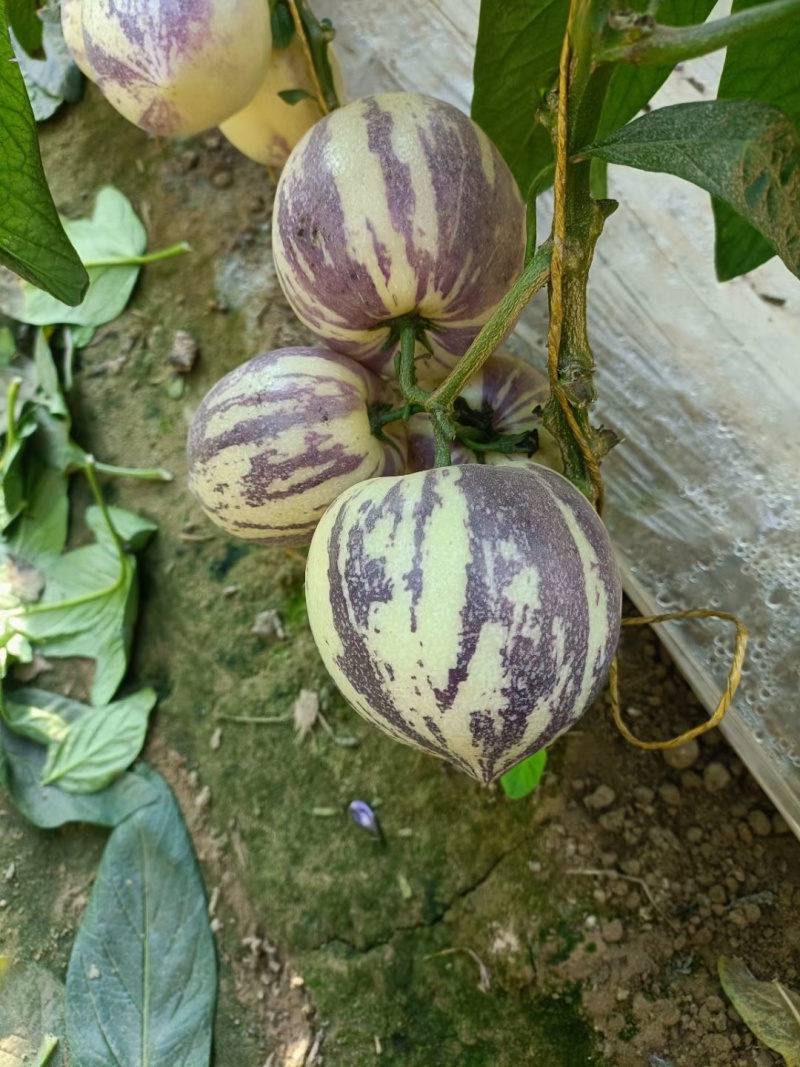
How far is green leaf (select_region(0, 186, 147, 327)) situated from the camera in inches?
43.9

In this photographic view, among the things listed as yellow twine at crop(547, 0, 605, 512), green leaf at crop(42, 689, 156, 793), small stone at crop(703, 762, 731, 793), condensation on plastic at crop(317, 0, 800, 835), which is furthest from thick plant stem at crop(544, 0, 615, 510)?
green leaf at crop(42, 689, 156, 793)

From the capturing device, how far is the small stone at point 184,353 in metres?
1.07

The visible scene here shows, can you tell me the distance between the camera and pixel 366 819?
852 millimetres

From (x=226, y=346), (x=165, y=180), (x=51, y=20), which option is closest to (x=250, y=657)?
(x=226, y=346)

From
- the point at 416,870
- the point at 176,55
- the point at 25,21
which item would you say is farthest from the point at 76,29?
the point at 416,870

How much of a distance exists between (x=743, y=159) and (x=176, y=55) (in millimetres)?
437

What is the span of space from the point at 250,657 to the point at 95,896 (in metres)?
0.28

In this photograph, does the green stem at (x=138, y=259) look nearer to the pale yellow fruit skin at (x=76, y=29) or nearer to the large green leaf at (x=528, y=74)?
the pale yellow fruit skin at (x=76, y=29)

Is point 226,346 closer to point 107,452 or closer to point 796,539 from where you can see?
point 107,452

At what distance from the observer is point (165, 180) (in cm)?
117

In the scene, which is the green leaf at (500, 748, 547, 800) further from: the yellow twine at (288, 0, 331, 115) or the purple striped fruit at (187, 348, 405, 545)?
the yellow twine at (288, 0, 331, 115)

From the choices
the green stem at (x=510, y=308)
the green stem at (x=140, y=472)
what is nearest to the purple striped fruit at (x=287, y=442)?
the green stem at (x=510, y=308)

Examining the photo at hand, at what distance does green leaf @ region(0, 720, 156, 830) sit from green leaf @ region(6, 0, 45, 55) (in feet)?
2.46

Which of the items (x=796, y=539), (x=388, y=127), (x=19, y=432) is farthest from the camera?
(x=19, y=432)
